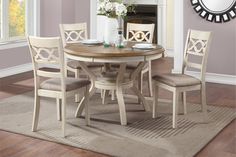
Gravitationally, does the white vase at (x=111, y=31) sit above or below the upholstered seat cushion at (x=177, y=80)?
above

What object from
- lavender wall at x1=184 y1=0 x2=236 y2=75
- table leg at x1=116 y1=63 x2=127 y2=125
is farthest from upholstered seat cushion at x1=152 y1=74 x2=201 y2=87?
lavender wall at x1=184 y1=0 x2=236 y2=75

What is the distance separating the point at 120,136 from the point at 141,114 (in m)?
0.79

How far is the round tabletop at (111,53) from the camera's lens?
160 inches

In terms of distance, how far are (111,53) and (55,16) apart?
345 centimetres

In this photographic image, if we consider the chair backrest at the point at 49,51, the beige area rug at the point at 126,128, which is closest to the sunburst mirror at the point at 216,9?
the beige area rug at the point at 126,128

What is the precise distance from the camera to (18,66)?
702cm

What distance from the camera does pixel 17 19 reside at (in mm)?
7035

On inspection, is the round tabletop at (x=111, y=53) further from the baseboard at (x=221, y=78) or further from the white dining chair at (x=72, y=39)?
the baseboard at (x=221, y=78)

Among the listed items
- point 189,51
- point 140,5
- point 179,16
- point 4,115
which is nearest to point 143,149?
point 189,51

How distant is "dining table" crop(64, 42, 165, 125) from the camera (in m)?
4.07

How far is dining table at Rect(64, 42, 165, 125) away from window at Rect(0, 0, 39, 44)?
2.48 meters

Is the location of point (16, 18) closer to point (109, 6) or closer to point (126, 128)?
point (109, 6)

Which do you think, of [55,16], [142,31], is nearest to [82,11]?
[55,16]

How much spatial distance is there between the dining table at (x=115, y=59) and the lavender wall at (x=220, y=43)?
1964 mm
